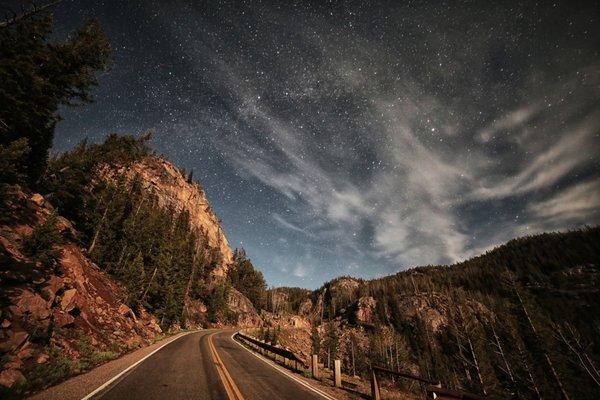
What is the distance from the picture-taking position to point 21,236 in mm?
13469

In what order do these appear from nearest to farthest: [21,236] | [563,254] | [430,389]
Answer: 1. [430,389]
2. [21,236]
3. [563,254]

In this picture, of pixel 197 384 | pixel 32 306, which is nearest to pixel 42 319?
pixel 32 306

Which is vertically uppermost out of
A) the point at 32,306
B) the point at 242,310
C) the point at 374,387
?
the point at 242,310

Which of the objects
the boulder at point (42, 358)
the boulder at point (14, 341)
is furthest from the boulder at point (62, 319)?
the boulder at point (42, 358)

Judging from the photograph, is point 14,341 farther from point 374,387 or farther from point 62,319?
point 374,387

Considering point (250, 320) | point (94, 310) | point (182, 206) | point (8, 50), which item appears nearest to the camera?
point (8, 50)

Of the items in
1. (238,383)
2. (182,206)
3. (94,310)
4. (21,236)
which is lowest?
(238,383)

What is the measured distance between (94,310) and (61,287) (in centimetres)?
487

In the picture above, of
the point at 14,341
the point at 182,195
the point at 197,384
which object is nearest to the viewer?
the point at 197,384

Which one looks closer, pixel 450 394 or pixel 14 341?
pixel 450 394

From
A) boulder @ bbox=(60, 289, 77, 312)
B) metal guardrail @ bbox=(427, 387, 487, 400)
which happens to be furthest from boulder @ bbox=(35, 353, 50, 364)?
metal guardrail @ bbox=(427, 387, 487, 400)

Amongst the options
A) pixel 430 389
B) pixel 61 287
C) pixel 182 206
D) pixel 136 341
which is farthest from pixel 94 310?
pixel 182 206

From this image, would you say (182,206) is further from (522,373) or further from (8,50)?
(522,373)

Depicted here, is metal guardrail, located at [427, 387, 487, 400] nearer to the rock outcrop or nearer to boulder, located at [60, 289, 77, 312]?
boulder, located at [60, 289, 77, 312]
